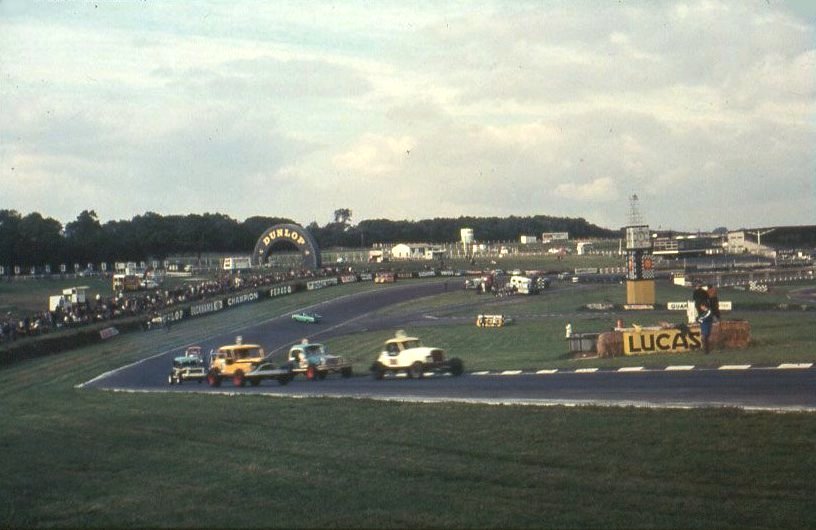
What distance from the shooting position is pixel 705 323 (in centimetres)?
2770

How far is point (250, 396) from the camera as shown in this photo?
25.7m

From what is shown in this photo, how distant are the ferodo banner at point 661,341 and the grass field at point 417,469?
42.7 feet

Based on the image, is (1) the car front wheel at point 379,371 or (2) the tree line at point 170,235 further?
(2) the tree line at point 170,235

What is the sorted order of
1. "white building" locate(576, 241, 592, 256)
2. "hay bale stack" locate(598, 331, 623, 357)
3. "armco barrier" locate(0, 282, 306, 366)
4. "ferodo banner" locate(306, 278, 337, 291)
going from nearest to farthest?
"hay bale stack" locate(598, 331, 623, 357), "armco barrier" locate(0, 282, 306, 366), "ferodo banner" locate(306, 278, 337, 291), "white building" locate(576, 241, 592, 256)

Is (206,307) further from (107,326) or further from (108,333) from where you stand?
(108,333)

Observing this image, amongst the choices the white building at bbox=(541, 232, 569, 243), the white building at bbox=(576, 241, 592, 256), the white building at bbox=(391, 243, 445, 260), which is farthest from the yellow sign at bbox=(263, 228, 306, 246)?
the white building at bbox=(541, 232, 569, 243)

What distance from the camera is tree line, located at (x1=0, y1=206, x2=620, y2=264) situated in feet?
357

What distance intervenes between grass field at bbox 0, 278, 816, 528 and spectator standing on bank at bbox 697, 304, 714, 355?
10.9 meters

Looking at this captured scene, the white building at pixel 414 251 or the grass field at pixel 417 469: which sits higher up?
the white building at pixel 414 251

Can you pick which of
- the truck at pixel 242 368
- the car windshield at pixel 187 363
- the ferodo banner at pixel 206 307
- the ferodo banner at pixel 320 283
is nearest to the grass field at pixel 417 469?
the truck at pixel 242 368

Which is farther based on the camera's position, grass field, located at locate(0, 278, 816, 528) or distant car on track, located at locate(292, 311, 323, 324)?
distant car on track, located at locate(292, 311, 323, 324)

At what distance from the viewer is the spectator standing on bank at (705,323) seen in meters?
27.2

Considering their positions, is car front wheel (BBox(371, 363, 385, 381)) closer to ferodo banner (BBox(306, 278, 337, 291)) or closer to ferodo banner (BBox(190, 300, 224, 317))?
ferodo banner (BBox(190, 300, 224, 317))

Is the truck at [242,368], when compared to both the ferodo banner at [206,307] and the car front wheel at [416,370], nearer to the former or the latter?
the car front wheel at [416,370]
